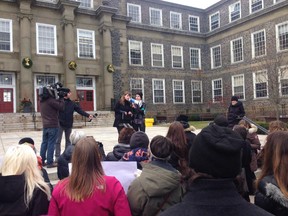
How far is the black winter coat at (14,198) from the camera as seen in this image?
2457mm

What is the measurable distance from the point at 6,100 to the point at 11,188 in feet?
79.2

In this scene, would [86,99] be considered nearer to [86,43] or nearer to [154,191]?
[86,43]

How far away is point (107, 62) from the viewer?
27.2 m

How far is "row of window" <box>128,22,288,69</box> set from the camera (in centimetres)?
2583

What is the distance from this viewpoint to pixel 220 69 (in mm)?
32531

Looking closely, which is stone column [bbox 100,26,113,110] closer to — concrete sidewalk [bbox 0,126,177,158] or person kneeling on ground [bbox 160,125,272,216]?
concrete sidewalk [bbox 0,126,177,158]

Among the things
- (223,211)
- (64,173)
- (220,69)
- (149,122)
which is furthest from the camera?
(220,69)

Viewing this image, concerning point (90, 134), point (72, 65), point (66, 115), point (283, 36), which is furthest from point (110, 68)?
point (66, 115)

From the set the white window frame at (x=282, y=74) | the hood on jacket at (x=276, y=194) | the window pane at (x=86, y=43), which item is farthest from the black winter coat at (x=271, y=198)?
the window pane at (x=86, y=43)

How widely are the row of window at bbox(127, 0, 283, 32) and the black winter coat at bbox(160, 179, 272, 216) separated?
31039 mm

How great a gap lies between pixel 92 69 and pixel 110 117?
17.9ft

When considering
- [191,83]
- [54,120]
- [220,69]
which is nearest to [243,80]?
[220,69]

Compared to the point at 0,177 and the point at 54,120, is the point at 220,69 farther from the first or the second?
the point at 0,177

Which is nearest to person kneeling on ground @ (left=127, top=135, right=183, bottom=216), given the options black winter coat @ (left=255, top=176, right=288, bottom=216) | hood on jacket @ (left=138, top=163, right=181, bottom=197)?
hood on jacket @ (left=138, top=163, right=181, bottom=197)
